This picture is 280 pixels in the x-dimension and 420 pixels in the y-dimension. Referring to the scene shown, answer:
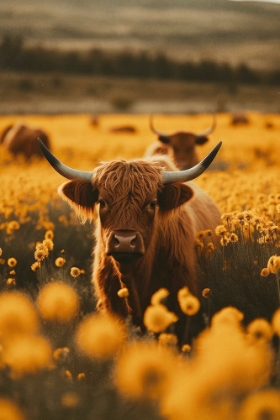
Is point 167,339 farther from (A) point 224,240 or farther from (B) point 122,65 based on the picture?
(B) point 122,65

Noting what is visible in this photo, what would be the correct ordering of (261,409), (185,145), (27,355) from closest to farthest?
(261,409) → (27,355) → (185,145)

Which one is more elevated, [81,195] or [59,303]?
[81,195]

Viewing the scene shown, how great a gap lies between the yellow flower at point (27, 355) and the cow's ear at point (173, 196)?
2426 millimetres

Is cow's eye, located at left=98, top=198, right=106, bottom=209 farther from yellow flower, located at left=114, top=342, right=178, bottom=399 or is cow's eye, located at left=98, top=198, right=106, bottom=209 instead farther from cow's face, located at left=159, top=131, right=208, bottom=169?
cow's face, located at left=159, top=131, right=208, bottom=169

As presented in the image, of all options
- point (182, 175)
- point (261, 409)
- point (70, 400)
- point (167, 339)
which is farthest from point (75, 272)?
point (261, 409)

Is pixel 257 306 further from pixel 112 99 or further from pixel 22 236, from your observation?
pixel 112 99

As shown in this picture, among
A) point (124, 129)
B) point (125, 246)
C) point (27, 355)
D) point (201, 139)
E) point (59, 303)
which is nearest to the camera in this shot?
point (27, 355)

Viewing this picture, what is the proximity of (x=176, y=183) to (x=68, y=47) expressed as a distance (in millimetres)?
4254

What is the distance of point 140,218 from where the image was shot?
15.1 ft

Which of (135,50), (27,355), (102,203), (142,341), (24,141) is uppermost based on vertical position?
(135,50)

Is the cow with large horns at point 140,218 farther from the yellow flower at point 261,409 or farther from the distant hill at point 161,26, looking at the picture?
the distant hill at point 161,26

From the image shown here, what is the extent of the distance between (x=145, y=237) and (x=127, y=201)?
0.84 ft

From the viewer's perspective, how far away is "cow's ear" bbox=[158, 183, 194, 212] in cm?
494

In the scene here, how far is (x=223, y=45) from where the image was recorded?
10.3 m
